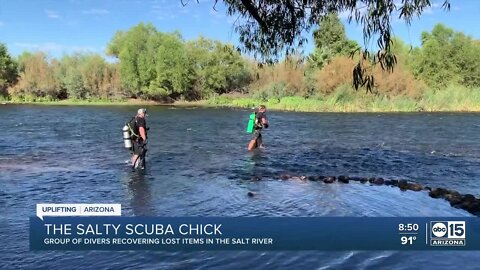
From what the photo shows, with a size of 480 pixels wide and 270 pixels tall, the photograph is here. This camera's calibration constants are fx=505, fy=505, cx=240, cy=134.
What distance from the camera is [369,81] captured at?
605 centimetres

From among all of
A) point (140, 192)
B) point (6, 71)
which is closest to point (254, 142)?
point (140, 192)

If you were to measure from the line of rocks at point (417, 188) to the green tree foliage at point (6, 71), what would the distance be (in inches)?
3787

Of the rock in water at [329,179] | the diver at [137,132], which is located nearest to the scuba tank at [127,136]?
the diver at [137,132]

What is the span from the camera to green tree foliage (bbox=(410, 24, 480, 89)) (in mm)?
75562

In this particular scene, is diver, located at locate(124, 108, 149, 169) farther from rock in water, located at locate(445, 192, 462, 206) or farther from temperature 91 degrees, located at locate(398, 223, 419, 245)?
temperature 91 degrees, located at locate(398, 223, 419, 245)

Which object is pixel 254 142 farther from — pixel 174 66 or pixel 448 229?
pixel 174 66

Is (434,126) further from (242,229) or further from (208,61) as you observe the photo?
(208,61)

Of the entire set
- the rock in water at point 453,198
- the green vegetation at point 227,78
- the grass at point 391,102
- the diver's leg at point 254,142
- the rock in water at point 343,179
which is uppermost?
the green vegetation at point 227,78

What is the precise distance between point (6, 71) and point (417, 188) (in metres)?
101

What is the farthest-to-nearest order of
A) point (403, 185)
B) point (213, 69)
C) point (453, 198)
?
point (213, 69), point (403, 185), point (453, 198)

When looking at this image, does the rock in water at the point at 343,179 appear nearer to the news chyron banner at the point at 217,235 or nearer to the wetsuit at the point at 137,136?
the news chyron banner at the point at 217,235

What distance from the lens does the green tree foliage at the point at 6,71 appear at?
98.5 metres

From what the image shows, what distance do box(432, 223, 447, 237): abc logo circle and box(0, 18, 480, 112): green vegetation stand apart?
51.2 meters

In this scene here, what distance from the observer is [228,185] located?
14258mm
